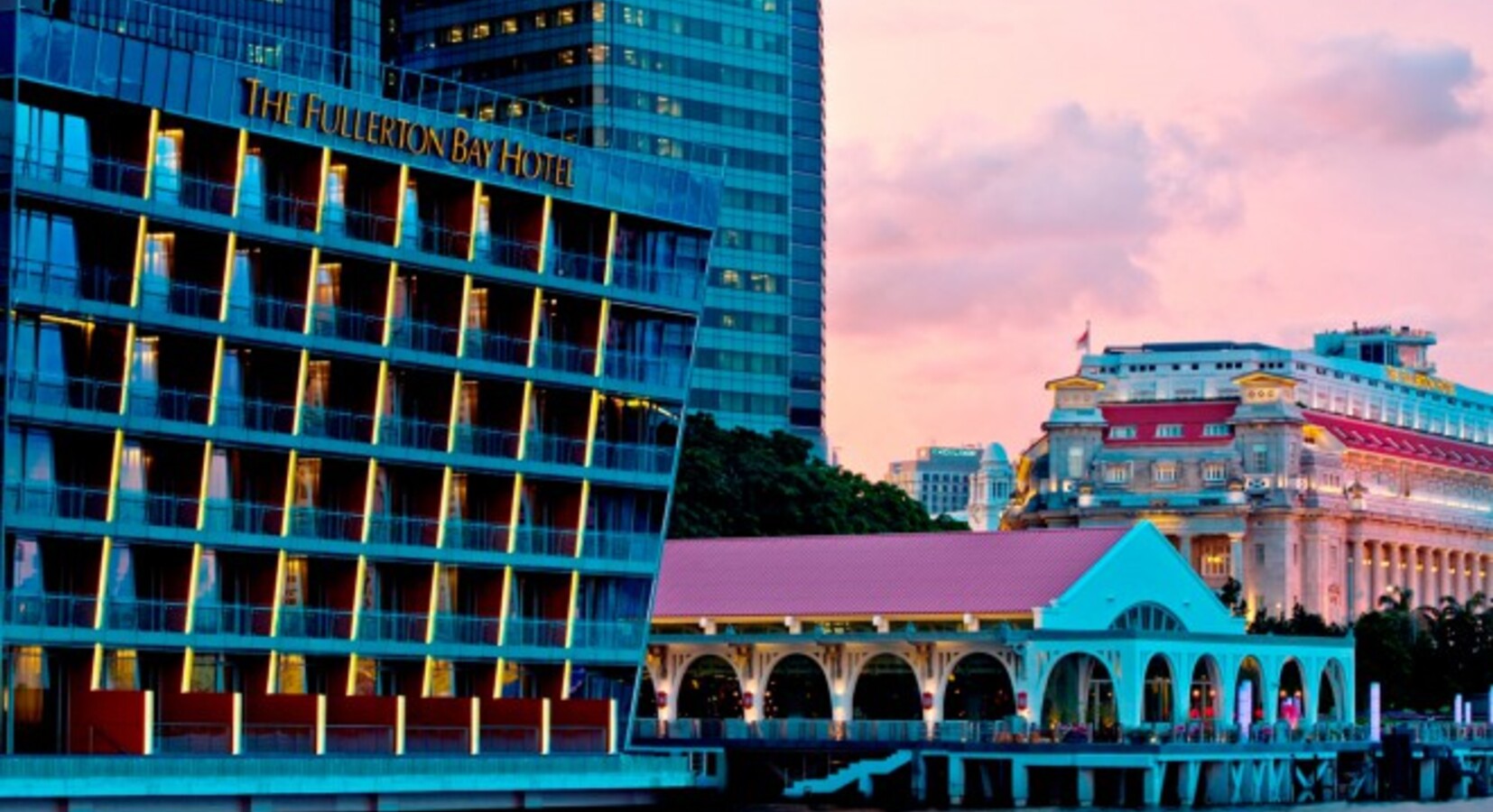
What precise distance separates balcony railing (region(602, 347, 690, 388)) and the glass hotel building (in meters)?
0.09

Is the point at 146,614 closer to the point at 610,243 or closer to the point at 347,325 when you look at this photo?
the point at 347,325

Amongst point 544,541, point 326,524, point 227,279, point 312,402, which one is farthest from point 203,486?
point 544,541

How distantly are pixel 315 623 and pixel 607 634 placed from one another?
12.3 m

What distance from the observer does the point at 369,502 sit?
9294 cm

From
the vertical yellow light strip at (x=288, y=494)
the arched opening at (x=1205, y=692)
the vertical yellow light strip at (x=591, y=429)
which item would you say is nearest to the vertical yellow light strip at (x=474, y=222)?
the vertical yellow light strip at (x=591, y=429)

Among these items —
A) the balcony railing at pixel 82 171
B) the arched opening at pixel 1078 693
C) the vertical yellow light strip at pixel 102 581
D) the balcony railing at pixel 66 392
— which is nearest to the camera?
the balcony railing at pixel 82 171

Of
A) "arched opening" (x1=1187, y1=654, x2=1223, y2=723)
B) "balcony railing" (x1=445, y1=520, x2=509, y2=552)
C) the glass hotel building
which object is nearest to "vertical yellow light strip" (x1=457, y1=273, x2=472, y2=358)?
the glass hotel building

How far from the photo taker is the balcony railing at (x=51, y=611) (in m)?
82.6

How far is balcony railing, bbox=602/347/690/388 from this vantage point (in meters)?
101

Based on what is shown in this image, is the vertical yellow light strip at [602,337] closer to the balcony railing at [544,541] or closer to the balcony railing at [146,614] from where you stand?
the balcony railing at [544,541]

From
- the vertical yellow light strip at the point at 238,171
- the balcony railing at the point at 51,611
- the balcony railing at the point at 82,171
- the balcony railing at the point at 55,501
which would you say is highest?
the vertical yellow light strip at the point at 238,171

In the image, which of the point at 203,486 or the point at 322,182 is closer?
the point at 203,486

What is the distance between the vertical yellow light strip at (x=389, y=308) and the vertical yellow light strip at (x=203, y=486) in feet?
24.0

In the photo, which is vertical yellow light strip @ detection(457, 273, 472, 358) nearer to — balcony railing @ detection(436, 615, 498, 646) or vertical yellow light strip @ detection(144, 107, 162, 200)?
balcony railing @ detection(436, 615, 498, 646)
